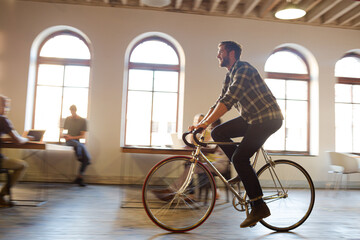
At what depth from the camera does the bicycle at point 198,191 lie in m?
2.23

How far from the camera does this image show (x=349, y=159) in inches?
194

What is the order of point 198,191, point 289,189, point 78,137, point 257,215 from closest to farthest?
point 257,215, point 198,191, point 289,189, point 78,137

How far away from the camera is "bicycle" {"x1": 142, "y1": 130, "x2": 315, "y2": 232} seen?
2.23 m

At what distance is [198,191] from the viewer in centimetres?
231

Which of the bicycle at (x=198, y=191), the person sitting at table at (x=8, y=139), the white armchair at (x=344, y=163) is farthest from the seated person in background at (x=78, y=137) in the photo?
the white armchair at (x=344, y=163)

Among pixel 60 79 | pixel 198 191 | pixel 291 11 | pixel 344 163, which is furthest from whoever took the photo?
pixel 60 79

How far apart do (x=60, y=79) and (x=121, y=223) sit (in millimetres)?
4293

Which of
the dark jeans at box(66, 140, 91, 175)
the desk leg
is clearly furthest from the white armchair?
the desk leg

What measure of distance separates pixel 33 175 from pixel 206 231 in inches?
169

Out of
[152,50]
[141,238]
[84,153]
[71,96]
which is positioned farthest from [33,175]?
[141,238]

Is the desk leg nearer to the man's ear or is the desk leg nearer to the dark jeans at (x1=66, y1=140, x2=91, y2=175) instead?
the dark jeans at (x1=66, y1=140, x2=91, y2=175)

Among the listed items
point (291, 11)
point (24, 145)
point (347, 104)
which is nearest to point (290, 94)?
point (347, 104)

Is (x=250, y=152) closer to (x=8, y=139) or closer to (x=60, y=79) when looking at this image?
(x=8, y=139)

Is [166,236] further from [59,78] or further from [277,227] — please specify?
[59,78]
